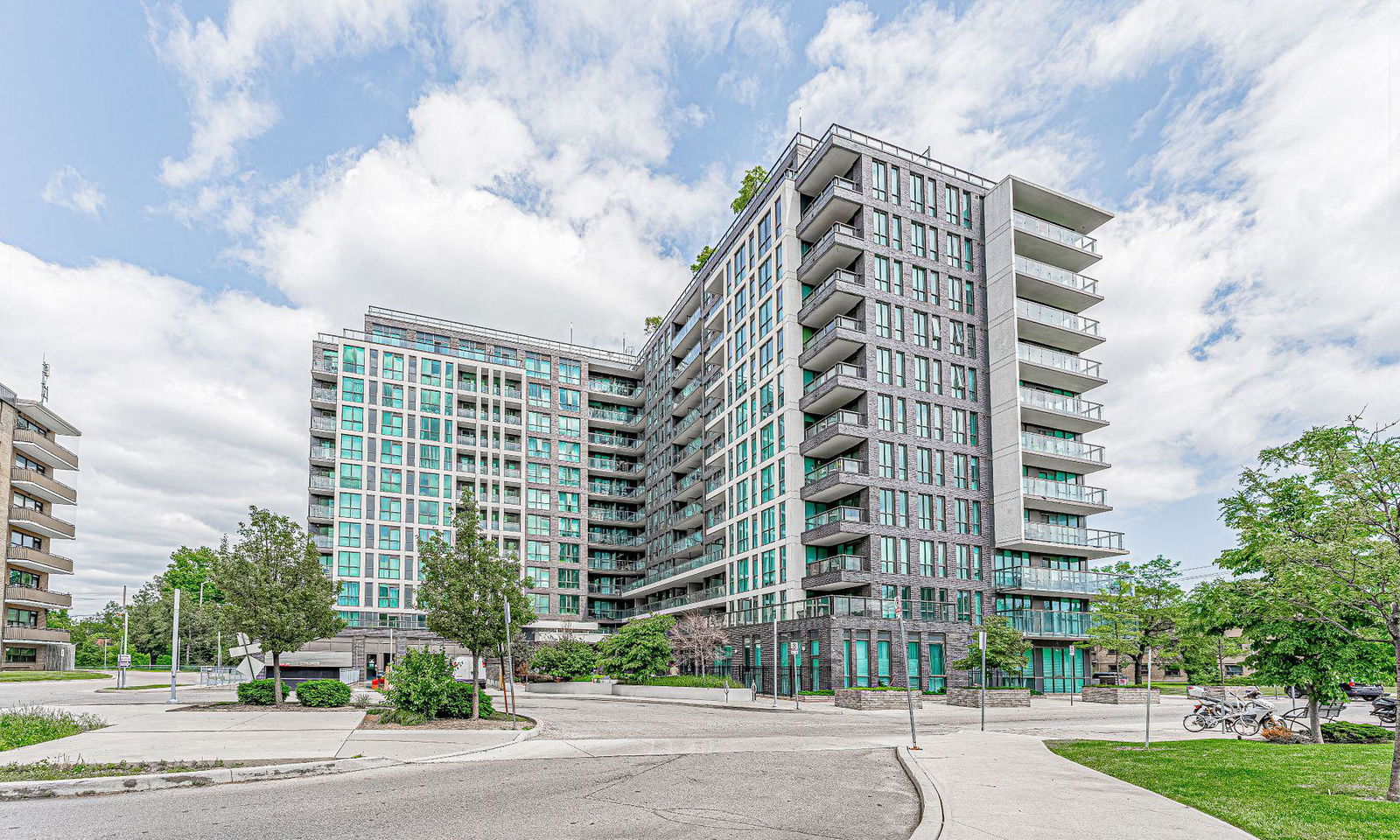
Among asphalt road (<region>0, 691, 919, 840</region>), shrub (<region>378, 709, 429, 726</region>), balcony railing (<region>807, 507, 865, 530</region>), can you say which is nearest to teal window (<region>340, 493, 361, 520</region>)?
balcony railing (<region>807, 507, 865, 530</region>)

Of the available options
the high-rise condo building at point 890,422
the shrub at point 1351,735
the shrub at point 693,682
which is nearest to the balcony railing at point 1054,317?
the high-rise condo building at point 890,422

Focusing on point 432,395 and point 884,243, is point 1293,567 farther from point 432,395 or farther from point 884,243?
point 432,395

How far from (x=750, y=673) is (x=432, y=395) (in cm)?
4551

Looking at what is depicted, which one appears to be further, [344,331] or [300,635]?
[344,331]

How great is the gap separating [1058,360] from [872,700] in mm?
30687

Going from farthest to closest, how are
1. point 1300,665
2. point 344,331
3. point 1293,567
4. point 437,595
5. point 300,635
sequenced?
point 344,331, point 300,635, point 437,595, point 1300,665, point 1293,567

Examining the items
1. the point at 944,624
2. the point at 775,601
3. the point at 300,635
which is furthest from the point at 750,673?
the point at 300,635

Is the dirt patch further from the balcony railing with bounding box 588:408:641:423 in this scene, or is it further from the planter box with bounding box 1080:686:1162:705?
the balcony railing with bounding box 588:408:641:423

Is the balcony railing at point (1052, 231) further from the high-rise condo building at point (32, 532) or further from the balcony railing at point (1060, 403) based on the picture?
the high-rise condo building at point (32, 532)

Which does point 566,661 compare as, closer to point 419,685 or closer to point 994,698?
point 994,698

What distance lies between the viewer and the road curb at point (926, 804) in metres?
10.4

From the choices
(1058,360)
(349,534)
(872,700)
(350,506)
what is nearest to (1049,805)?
(872,700)

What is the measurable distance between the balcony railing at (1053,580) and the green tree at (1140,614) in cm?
96

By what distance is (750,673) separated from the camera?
2279 inches
